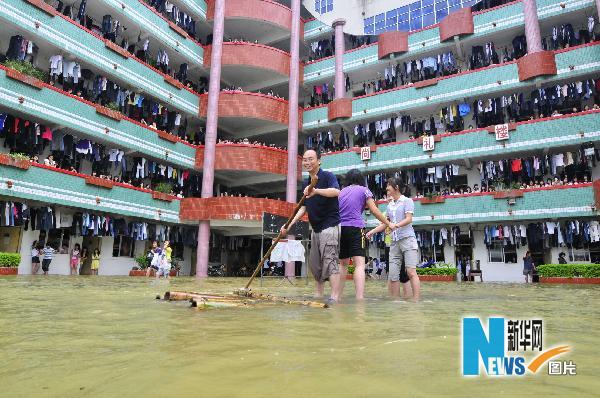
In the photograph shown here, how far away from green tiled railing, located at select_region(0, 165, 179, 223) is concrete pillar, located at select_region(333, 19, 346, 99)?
12.2 metres

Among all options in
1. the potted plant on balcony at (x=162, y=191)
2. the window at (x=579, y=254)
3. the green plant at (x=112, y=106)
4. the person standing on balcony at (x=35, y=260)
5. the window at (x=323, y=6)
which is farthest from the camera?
the window at (x=323, y=6)

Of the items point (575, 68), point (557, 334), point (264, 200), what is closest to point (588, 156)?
point (575, 68)

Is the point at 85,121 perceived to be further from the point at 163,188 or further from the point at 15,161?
the point at 163,188

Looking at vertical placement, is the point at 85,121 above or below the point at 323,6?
below

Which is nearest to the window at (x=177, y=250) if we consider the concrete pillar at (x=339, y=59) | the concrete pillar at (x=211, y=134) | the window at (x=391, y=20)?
the concrete pillar at (x=211, y=134)

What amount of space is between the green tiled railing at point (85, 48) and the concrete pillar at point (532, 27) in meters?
18.6

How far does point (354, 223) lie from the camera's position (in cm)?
577

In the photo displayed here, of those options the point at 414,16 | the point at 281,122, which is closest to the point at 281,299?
the point at 281,122

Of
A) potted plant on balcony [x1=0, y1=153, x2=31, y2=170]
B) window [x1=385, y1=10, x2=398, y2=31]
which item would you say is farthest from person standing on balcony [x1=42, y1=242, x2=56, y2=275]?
window [x1=385, y1=10, x2=398, y2=31]

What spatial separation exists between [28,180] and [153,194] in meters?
6.23

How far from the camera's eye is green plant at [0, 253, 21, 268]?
50.0ft

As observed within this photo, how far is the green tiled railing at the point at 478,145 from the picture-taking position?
19344mm

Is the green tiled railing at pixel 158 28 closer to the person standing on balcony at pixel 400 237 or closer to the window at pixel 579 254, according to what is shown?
the person standing on balcony at pixel 400 237

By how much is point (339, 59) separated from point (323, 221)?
23530 mm
